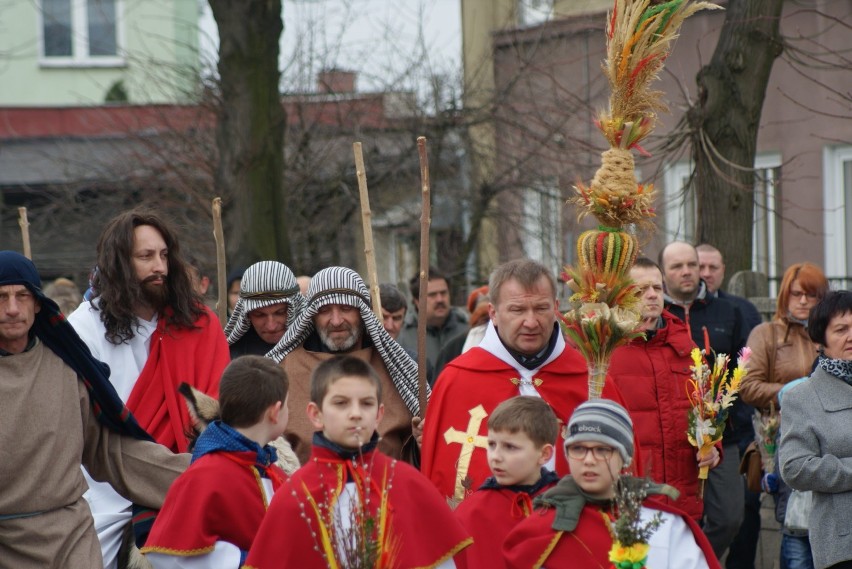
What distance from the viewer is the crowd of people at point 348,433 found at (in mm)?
4777

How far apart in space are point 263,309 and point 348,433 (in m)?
2.72

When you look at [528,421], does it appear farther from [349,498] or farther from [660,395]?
[660,395]

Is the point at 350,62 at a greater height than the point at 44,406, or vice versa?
the point at 350,62

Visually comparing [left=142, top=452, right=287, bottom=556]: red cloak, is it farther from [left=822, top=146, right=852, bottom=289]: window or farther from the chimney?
the chimney

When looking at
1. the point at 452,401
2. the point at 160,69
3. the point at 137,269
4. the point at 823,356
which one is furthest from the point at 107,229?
the point at 160,69

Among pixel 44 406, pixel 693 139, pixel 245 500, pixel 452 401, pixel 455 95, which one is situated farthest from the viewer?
pixel 455 95

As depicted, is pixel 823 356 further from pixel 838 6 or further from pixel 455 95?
pixel 455 95

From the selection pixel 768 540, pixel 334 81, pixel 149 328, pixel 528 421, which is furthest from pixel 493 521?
pixel 334 81

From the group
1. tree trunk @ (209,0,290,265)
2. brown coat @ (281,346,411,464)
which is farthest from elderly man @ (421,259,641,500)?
tree trunk @ (209,0,290,265)

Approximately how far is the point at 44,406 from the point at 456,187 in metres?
12.3

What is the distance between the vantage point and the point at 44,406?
539 cm

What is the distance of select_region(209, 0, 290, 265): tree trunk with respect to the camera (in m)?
12.8

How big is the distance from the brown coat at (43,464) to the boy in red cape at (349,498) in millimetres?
1164

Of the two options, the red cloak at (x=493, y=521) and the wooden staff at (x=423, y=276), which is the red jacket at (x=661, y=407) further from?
the red cloak at (x=493, y=521)
